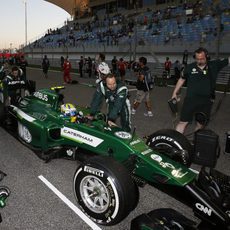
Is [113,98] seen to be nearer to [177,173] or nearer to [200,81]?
[200,81]

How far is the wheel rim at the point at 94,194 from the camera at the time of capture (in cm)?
290

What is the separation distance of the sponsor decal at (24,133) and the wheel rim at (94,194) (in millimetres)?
1854

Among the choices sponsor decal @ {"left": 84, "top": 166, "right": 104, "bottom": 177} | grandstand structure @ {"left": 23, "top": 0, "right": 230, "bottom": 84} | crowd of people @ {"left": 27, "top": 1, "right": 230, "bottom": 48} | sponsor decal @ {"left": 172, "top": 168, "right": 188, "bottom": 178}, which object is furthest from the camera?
crowd of people @ {"left": 27, "top": 1, "right": 230, "bottom": 48}

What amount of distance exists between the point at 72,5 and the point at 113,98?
56.3m

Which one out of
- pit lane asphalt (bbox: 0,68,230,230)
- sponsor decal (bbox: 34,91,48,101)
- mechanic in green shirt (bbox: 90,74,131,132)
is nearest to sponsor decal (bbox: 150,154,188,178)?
pit lane asphalt (bbox: 0,68,230,230)

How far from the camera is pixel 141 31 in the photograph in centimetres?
2961

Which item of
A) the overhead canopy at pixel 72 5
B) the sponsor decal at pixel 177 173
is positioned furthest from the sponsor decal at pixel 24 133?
the overhead canopy at pixel 72 5

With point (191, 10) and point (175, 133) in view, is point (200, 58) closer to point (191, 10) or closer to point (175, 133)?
point (175, 133)

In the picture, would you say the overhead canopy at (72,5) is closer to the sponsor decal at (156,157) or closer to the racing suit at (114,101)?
the racing suit at (114,101)

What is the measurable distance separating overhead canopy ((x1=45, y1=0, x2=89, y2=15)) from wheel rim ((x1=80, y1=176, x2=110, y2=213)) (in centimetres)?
5094

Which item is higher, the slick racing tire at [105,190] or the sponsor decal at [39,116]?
the sponsor decal at [39,116]

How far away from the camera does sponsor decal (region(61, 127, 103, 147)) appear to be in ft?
11.8

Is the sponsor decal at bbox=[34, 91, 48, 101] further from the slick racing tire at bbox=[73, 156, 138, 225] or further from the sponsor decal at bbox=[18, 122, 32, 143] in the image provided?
the slick racing tire at bbox=[73, 156, 138, 225]

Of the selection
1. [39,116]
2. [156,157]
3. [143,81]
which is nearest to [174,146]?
[156,157]
